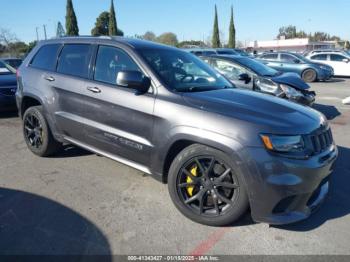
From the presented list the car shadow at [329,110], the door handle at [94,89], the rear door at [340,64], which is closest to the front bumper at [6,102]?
the door handle at [94,89]

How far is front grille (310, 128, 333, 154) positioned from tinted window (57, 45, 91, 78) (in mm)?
2853

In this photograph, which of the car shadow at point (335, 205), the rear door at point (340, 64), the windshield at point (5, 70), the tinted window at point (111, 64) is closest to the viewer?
the car shadow at point (335, 205)

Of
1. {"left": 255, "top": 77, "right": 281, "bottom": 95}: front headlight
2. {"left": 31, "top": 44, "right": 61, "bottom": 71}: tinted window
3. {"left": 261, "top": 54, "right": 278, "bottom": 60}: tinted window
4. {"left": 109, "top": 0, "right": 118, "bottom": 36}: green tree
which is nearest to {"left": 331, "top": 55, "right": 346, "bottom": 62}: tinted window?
{"left": 261, "top": 54, "right": 278, "bottom": 60}: tinted window

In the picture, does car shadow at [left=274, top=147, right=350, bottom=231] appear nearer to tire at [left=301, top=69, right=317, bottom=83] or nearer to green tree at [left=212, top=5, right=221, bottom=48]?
tire at [left=301, top=69, right=317, bottom=83]

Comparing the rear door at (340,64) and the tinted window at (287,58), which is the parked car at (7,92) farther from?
the rear door at (340,64)

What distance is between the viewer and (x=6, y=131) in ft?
23.7

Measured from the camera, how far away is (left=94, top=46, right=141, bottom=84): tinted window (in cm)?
406

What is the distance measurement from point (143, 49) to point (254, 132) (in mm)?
1834

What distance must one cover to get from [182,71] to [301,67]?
1600cm

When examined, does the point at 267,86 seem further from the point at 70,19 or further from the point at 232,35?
the point at 232,35

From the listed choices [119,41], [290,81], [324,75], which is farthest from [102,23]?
[119,41]

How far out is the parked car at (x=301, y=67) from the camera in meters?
18.3

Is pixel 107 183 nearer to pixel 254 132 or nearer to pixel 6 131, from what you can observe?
pixel 254 132

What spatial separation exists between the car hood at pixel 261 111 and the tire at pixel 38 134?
99.5 inches
